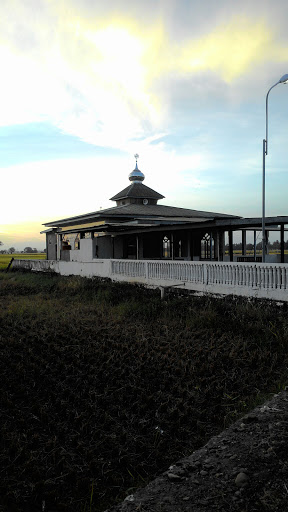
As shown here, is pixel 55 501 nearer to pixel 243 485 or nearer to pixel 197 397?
pixel 243 485

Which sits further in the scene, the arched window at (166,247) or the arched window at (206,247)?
the arched window at (206,247)

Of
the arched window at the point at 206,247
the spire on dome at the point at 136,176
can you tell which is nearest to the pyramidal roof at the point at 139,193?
the spire on dome at the point at 136,176

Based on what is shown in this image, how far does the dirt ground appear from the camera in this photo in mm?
3455

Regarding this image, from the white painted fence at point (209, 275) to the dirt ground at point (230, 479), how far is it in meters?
5.63

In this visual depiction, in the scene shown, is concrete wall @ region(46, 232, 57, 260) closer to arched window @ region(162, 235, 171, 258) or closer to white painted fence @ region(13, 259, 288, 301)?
arched window @ region(162, 235, 171, 258)

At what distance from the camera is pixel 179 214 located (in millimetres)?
26859

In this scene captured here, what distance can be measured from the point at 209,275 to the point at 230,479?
8606mm

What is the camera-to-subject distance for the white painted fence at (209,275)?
10.3 metres

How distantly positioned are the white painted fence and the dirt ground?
563 cm

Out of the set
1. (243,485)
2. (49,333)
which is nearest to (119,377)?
(49,333)

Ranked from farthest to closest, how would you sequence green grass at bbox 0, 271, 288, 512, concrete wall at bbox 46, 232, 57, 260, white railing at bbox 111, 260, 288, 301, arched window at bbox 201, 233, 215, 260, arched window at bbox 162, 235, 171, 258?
concrete wall at bbox 46, 232, 57, 260, arched window at bbox 201, 233, 215, 260, arched window at bbox 162, 235, 171, 258, white railing at bbox 111, 260, 288, 301, green grass at bbox 0, 271, 288, 512

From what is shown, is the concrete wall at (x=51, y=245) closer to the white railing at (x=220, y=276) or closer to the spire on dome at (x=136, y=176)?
the spire on dome at (x=136, y=176)

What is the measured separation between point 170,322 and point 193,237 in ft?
47.7

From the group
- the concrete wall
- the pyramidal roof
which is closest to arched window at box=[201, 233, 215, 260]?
the pyramidal roof
